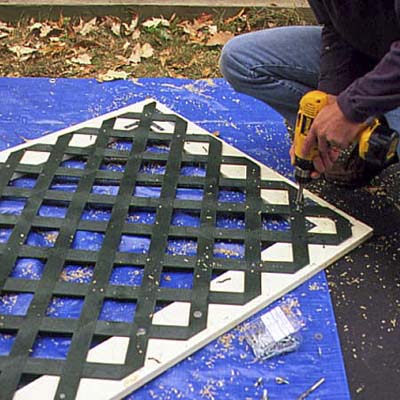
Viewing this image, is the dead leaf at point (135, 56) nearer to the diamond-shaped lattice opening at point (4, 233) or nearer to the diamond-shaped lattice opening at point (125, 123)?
the diamond-shaped lattice opening at point (125, 123)

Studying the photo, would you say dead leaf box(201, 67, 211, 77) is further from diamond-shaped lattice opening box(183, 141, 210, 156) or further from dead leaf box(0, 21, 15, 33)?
dead leaf box(0, 21, 15, 33)

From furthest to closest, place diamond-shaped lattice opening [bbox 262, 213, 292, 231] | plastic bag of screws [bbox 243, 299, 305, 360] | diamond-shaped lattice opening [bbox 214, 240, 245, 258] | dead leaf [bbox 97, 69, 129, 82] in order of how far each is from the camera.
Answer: dead leaf [bbox 97, 69, 129, 82] < diamond-shaped lattice opening [bbox 262, 213, 292, 231] < diamond-shaped lattice opening [bbox 214, 240, 245, 258] < plastic bag of screws [bbox 243, 299, 305, 360]

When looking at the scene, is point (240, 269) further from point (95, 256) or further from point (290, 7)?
point (290, 7)

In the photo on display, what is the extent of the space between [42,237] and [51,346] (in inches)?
14.8

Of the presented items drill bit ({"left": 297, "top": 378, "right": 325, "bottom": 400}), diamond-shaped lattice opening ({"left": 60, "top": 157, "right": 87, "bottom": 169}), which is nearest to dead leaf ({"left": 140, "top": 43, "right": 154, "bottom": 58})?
diamond-shaped lattice opening ({"left": 60, "top": 157, "right": 87, "bottom": 169})

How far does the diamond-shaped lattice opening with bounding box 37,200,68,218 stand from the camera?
1.80 meters

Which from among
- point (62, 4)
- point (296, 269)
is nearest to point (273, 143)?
point (296, 269)

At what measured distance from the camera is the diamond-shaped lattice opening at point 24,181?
75.1 inches

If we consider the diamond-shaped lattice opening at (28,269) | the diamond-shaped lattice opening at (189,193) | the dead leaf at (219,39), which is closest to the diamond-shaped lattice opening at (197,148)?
the diamond-shaped lattice opening at (189,193)

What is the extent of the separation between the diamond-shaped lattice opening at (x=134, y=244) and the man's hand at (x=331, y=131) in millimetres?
472

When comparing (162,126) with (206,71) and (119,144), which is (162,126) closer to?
(119,144)

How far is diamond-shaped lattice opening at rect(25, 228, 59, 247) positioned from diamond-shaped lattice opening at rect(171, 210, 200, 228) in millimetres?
317

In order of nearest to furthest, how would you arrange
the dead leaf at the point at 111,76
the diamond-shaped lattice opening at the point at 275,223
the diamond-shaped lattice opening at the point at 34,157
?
the diamond-shaped lattice opening at the point at 275,223, the diamond-shaped lattice opening at the point at 34,157, the dead leaf at the point at 111,76

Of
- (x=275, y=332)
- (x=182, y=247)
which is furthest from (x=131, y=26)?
(x=275, y=332)
